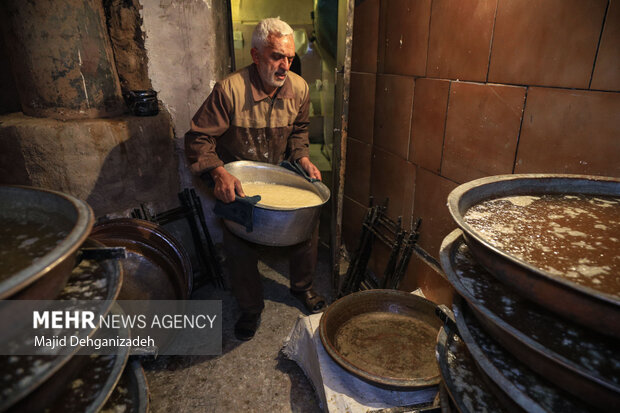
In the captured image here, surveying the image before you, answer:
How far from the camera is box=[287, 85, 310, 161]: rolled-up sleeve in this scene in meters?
2.98

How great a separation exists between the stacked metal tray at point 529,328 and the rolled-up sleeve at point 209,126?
75.2 inches

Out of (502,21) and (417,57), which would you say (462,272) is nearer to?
(502,21)

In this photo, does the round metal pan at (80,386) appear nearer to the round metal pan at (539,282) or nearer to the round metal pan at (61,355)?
the round metal pan at (61,355)

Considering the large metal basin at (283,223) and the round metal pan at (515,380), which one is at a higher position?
the round metal pan at (515,380)

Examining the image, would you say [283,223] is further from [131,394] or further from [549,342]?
Answer: [549,342]

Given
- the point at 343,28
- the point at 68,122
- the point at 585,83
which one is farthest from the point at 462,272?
the point at 68,122

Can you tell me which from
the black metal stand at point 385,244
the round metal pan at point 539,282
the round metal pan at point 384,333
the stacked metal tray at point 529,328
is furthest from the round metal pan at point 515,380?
the black metal stand at point 385,244

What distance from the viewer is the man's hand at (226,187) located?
2.21 metres

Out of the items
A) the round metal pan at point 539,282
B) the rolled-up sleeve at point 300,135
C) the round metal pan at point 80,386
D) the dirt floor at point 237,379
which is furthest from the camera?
the rolled-up sleeve at point 300,135

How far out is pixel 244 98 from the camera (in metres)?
2.71

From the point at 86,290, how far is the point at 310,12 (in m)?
6.98

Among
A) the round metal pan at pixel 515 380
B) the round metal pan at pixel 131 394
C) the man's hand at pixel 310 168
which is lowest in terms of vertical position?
the round metal pan at pixel 131 394

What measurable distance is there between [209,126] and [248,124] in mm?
295

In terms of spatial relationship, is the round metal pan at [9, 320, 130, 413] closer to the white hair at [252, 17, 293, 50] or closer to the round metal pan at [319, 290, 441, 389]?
the round metal pan at [319, 290, 441, 389]
